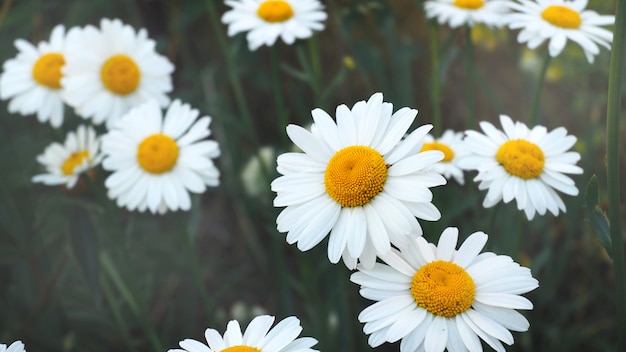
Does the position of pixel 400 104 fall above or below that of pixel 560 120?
above

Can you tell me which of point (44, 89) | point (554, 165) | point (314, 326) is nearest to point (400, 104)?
point (314, 326)

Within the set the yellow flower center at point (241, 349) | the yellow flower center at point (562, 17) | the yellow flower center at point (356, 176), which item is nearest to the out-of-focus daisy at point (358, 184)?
the yellow flower center at point (356, 176)

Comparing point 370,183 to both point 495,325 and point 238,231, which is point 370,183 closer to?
point 495,325

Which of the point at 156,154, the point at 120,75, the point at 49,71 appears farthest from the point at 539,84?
the point at 49,71

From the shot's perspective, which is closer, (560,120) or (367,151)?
(367,151)

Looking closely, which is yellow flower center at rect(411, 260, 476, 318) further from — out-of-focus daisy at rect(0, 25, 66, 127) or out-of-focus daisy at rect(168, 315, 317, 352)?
out-of-focus daisy at rect(0, 25, 66, 127)

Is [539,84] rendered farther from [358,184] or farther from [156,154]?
[156,154]
